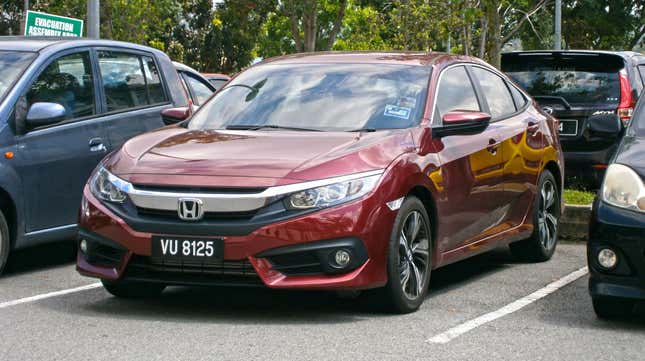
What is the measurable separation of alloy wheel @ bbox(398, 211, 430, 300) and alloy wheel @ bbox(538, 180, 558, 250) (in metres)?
2.41

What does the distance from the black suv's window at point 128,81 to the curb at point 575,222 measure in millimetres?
3700

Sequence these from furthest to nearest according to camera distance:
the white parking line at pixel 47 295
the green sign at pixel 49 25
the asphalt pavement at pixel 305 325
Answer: the green sign at pixel 49 25 → the white parking line at pixel 47 295 → the asphalt pavement at pixel 305 325

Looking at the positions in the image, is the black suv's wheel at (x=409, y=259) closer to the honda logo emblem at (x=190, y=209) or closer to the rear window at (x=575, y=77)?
the honda logo emblem at (x=190, y=209)

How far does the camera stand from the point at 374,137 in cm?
752

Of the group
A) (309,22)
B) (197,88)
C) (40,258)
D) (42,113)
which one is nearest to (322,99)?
(42,113)

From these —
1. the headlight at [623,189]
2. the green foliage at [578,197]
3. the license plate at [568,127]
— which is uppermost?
the headlight at [623,189]

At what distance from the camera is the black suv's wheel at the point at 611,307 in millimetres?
7203

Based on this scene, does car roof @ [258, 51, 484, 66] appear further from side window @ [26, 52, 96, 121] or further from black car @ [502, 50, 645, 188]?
black car @ [502, 50, 645, 188]

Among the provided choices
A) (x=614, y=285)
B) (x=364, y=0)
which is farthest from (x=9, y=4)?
(x=614, y=285)

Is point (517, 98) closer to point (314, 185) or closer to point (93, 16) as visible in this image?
point (314, 185)

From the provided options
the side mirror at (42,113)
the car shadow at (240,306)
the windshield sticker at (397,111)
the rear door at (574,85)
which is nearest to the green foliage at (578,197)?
the rear door at (574,85)

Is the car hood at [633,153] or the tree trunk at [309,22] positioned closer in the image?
the car hood at [633,153]

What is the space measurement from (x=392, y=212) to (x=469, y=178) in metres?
1.32

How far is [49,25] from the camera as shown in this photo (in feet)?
72.3
